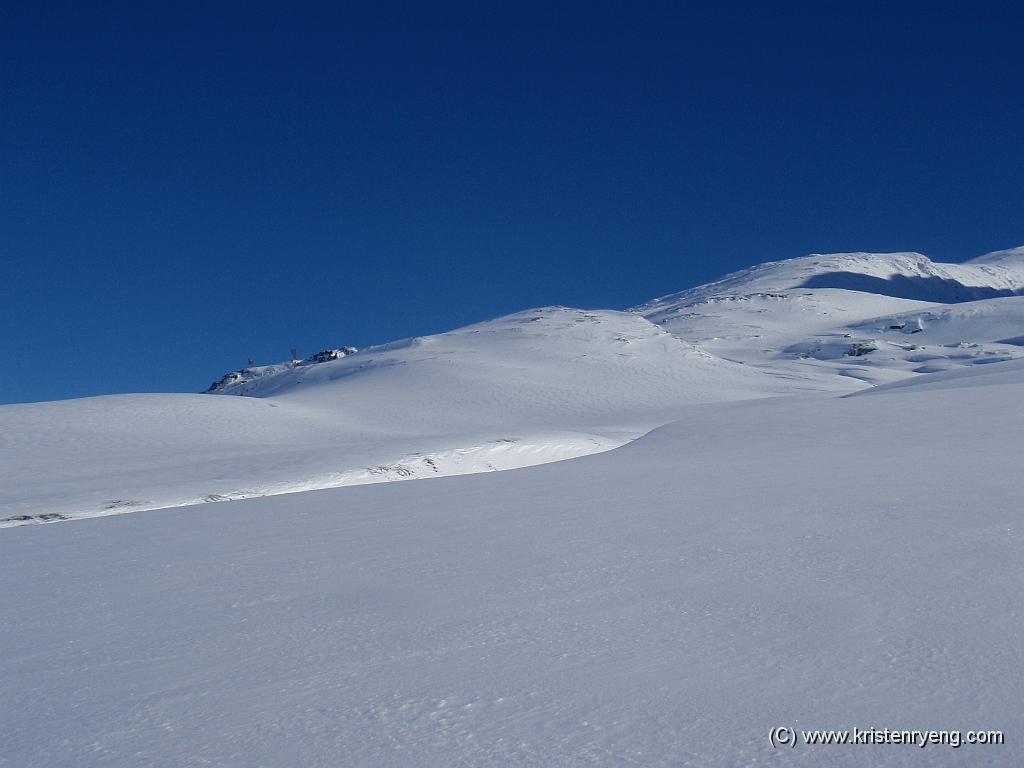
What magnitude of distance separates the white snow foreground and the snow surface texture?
6622mm

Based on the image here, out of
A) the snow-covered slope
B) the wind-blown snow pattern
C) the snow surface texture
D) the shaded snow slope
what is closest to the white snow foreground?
the wind-blown snow pattern

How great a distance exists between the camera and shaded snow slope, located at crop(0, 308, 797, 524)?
12969 mm

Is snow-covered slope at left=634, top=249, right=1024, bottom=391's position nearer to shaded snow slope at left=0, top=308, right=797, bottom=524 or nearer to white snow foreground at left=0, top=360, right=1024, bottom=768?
shaded snow slope at left=0, top=308, right=797, bottom=524

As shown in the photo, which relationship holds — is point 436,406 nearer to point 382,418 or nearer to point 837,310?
point 382,418

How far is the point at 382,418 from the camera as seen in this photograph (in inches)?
1114

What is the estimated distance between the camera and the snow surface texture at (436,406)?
1336cm

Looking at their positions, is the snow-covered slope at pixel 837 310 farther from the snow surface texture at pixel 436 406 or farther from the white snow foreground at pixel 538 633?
the white snow foreground at pixel 538 633

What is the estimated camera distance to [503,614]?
3.56 metres

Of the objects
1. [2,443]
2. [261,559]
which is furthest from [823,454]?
[2,443]

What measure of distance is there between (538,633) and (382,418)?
83.5 feet

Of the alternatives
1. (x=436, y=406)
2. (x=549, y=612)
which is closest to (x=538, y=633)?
(x=549, y=612)

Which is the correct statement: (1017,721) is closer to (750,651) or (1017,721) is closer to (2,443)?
(750,651)

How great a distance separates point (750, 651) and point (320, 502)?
5.97m

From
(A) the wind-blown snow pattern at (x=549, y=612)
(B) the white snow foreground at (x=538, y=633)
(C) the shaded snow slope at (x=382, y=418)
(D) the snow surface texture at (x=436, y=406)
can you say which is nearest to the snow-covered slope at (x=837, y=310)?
(D) the snow surface texture at (x=436, y=406)
